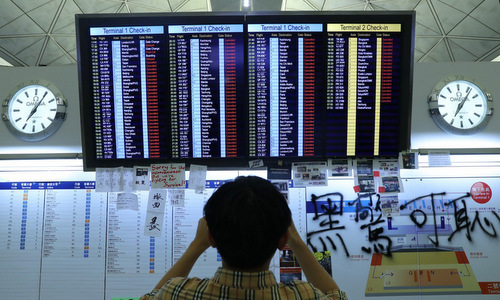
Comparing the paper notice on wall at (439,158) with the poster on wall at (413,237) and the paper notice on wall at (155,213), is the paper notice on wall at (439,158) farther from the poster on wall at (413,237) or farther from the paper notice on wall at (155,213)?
the paper notice on wall at (155,213)

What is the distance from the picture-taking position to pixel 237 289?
4.54 ft

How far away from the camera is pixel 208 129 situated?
287 centimetres

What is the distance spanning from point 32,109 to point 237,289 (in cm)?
286

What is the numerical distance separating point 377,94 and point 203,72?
43.2 inches

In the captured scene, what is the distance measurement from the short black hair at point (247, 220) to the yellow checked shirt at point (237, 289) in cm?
4

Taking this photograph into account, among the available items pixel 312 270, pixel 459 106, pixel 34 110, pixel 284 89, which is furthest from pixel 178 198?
pixel 459 106

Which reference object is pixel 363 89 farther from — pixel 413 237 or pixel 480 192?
pixel 480 192

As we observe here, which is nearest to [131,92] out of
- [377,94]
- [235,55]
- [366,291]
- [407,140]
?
[235,55]

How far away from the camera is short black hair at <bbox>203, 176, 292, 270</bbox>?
4.36ft

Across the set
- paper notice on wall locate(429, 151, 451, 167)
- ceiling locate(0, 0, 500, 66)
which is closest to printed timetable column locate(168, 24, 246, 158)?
paper notice on wall locate(429, 151, 451, 167)

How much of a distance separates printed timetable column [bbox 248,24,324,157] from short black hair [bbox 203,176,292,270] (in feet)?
4.89

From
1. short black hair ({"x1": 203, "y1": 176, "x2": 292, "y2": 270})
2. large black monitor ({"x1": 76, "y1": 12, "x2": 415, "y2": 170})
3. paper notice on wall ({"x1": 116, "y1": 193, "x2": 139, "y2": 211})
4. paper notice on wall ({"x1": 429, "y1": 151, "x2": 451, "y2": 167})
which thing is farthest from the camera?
paper notice on wall ({"x1": 429, "y1": 151, "x2": 451, "y2": 167})

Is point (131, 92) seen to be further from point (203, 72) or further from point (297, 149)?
point (297, 149)

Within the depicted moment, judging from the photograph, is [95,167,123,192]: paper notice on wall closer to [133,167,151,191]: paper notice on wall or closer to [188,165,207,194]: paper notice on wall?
[133,167,151,191]: paper notice on wall
